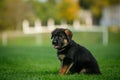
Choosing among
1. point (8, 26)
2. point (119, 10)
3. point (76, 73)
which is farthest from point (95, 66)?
point (119, 10)

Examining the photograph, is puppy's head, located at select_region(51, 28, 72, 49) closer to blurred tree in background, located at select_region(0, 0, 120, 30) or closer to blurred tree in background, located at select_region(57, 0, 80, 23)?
blurred tree in background, located at select_region(0, 0, 120, 30)

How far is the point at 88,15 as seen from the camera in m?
72.4

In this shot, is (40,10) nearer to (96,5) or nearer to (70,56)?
(96,5)

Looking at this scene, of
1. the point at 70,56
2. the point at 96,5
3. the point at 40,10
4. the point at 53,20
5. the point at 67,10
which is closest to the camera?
the point at 70,56

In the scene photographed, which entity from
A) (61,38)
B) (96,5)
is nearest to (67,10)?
(96,5)

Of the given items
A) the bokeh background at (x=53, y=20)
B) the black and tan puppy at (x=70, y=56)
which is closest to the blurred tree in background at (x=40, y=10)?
the bokeh background at (x=53, y=20)

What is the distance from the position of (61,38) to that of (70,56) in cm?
45

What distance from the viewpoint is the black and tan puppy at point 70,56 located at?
9.52 metres

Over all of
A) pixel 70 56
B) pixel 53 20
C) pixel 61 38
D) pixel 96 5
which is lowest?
pixel 53 20

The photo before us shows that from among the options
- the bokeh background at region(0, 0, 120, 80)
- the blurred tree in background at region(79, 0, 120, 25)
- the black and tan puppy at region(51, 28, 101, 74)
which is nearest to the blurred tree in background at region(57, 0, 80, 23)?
the bokeh background at region(0, 0, 120, 80)

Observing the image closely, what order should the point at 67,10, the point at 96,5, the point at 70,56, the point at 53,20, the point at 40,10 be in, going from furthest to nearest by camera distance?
1. the point at 40,10
2. the point at 96,5
3. the point at 53,20
4. the point at 67,10
5. the point at 70,56

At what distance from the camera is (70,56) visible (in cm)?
952

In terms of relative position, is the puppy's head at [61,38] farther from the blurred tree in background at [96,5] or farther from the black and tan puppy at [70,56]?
the blurred tree in background at [96,5]

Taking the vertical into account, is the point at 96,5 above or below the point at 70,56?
above
